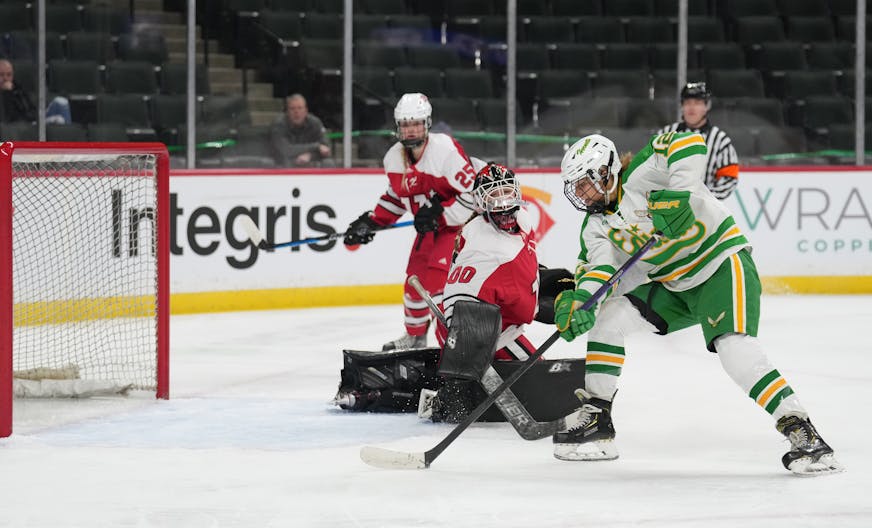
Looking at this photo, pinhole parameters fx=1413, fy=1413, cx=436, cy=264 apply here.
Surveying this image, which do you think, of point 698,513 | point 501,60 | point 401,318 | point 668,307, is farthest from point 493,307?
point 501,60

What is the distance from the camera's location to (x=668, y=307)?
376 cm

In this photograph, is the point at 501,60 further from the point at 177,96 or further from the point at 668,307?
the point at 668,307

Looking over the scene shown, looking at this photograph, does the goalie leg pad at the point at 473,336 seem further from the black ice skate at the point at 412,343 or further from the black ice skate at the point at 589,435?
the black ice skate at the point at 412,343

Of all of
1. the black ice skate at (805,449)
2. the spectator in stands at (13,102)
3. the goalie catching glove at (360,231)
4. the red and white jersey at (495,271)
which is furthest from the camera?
the spectator in stands at (13,102)

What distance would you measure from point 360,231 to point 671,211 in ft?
7.21

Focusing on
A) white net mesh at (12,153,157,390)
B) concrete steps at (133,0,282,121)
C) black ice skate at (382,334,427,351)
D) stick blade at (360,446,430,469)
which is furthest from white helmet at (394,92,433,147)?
concrete steps at (133,0,282,121)

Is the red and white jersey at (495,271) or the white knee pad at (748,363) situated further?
the red and white jersey at (495,271)

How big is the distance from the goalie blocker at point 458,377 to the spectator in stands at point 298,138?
10.9ft

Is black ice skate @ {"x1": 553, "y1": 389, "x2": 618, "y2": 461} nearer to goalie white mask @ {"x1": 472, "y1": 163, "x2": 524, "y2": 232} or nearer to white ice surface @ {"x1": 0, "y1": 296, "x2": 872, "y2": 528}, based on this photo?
white ice surface @ {"x1": 0, "y1": 296, "x2": 872, "y2": 528}

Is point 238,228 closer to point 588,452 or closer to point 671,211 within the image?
point 588,452

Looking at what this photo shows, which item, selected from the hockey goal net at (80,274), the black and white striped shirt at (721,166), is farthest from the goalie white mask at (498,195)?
the black and white striped shirt at (721,166)

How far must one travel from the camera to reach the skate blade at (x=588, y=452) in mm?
3754

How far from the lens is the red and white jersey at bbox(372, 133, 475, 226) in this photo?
5262 mm

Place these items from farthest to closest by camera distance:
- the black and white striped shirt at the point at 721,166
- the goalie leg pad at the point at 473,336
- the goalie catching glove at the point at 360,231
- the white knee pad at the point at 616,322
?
the black and white striped shirt at the point at 721,166
the goalie catching glove at the point at 360,231
the goalie leg pad at the point at 473,336
the white knee pad at the point at 616,322
